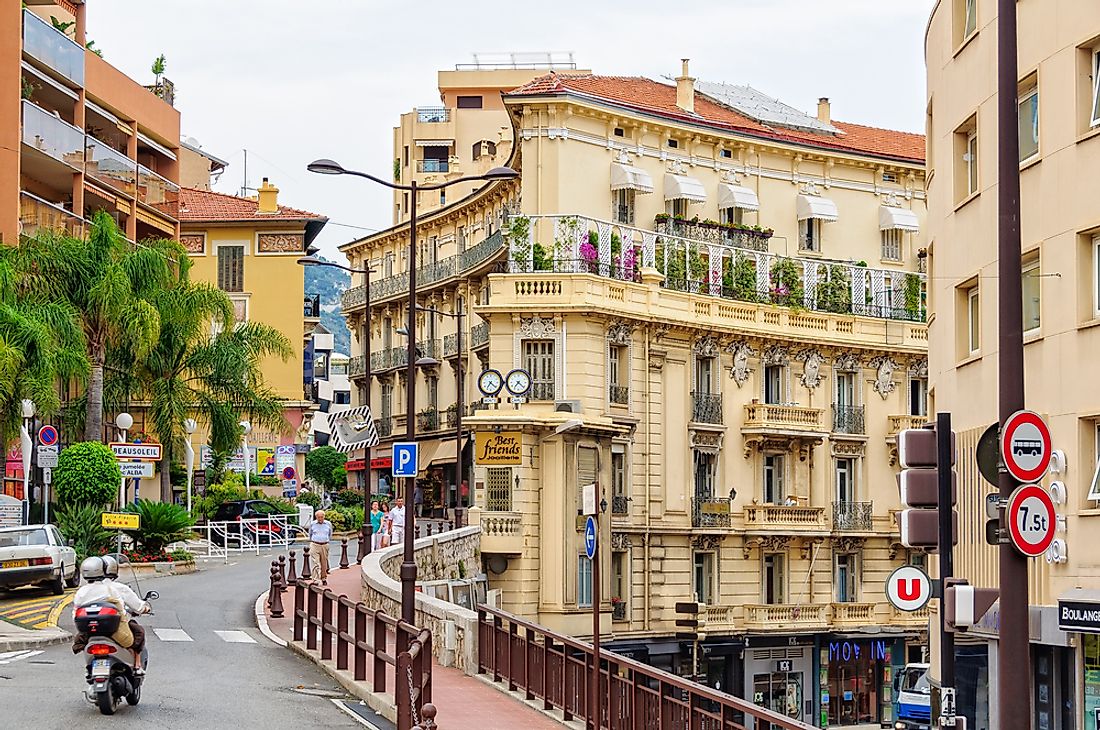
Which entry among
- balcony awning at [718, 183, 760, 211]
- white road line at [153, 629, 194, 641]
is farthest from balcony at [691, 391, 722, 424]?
white road line at [153, 629, 194, 641]

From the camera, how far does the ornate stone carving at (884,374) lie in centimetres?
6222

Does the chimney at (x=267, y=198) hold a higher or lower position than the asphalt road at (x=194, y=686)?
higher

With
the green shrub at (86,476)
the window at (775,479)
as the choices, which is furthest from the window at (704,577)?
the green shrub at (86,476)

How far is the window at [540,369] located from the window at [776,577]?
11672mm

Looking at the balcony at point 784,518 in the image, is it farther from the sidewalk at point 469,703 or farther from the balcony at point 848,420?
the sidewalk at point 469,703

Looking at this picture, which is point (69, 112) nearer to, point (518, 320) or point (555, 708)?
point (518, 320)

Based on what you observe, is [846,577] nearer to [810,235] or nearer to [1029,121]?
[810,235]

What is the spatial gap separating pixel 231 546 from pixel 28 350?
18.5m

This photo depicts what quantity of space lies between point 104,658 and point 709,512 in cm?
3848

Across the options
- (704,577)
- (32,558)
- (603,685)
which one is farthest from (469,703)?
(704,577)

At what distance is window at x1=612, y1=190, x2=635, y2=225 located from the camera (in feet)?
181

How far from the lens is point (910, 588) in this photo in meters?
16.1

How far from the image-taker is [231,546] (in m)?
59.0

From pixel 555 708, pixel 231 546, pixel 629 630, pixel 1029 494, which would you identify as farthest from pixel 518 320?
pixel 1029 494
